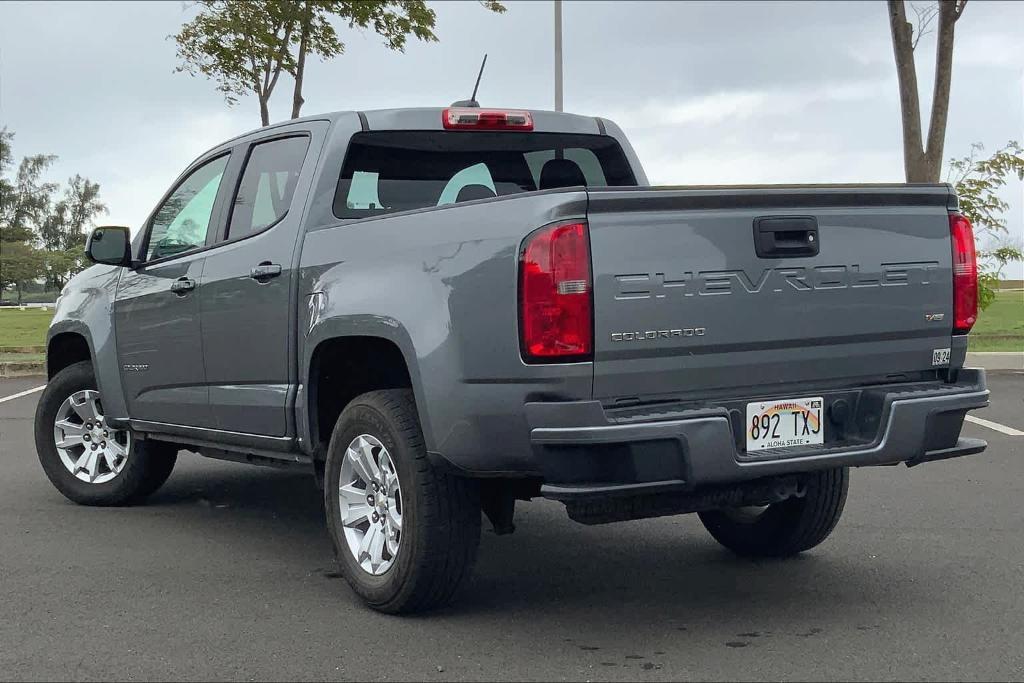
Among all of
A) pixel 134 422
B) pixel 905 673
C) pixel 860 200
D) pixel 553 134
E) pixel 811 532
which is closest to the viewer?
pixel 905 673

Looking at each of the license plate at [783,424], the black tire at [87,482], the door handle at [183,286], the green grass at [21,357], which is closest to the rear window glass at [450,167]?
the door handle at [183,286]

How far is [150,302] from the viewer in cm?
646

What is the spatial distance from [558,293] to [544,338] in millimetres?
150

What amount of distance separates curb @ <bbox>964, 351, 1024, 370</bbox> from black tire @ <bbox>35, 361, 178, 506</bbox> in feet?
36.3

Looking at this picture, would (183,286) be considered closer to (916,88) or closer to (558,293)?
(558,293)

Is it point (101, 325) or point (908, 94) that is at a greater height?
point (908, 94)

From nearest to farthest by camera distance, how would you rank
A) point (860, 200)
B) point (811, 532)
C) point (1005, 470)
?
point (860, 200) → point (811, 532) → point (1005, 470)

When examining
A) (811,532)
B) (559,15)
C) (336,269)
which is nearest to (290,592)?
(336,269)

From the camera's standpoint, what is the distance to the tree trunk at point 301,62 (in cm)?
2145

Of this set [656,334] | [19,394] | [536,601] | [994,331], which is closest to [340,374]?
[536,601]

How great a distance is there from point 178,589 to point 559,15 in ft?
62.0

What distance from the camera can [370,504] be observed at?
496 cm

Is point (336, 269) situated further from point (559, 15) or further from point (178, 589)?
point (559, 15)

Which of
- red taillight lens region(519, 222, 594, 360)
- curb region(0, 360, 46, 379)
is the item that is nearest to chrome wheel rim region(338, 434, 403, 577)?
red taillight lens region(519, 222, 594, 360)
